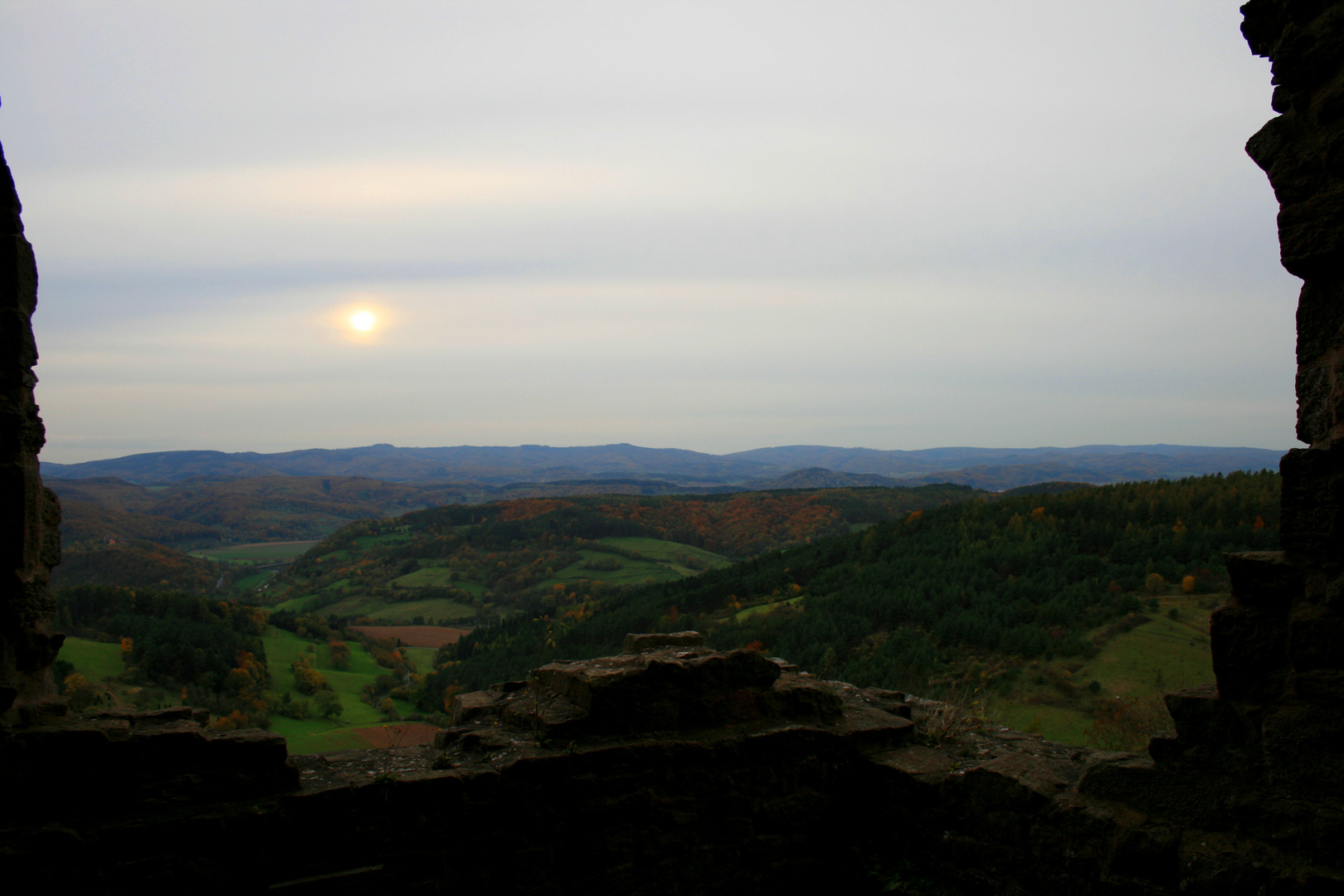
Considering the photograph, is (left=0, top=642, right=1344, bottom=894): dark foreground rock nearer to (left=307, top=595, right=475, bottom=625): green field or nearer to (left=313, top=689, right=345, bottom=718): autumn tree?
(left=313, top=689, right=345, bottom=718): autumn tree

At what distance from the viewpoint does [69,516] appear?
10044 centimetres

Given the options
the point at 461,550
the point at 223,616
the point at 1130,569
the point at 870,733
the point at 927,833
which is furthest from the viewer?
the point at 461,550

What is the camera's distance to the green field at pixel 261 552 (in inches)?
4961

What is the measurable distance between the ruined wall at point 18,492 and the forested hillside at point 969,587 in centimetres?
2437

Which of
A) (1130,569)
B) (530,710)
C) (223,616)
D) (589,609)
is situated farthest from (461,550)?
(530,710)

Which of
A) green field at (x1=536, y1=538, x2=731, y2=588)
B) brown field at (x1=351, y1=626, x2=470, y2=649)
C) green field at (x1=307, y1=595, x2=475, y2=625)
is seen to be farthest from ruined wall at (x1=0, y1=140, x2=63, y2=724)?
green field at (x1=307, y1=595, x2=475, y2=625)

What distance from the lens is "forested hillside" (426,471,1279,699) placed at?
27.0m

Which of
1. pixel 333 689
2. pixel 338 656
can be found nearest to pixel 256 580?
pixel 338 656

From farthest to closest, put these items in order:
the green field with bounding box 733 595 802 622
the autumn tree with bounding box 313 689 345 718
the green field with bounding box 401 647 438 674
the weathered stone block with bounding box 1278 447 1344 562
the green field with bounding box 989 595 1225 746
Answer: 1. the green field with bounding box 401 647 438 674
2. the green field with bounding box 733 595 802 622
3. the autumn tree with bounding box 313 689 345 718
4. the green field with bounding box 989 595 1225 746
5. the weathered stone block with bounding box 1278 447 1344 562

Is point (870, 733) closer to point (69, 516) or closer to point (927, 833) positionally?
point (927, 833)

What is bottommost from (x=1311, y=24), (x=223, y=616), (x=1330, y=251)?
(x=223, y=616)

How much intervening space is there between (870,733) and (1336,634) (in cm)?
344

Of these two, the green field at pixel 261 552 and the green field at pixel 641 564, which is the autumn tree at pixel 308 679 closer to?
the green field at pixel 641 564

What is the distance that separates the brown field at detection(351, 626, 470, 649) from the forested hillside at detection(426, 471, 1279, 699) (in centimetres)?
894
